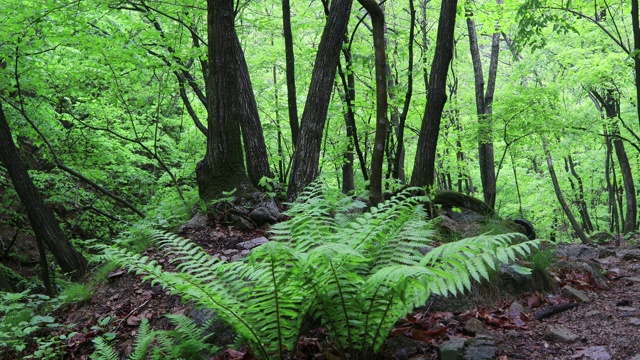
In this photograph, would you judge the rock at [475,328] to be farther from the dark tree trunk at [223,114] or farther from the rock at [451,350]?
the dark tree trunk at [223,114]

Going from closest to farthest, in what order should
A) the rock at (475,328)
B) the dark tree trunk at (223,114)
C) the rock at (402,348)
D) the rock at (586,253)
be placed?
the rock at (402,348) < the rock at (475,328) < the dark tree trunk at (223,114) < the rock at (586,253)

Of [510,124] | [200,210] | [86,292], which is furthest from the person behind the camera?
[510,124]

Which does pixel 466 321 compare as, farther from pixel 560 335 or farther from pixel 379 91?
pixel 379 91

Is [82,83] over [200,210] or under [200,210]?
over

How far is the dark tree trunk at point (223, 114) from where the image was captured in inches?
227

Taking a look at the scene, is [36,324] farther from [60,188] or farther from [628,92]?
[628,92]

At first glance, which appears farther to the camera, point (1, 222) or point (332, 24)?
point (1, 222)

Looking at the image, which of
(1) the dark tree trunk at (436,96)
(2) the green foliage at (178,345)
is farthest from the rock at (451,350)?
(1) the dark tree trunk at (436,96)

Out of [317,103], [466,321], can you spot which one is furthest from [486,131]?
[466,321]

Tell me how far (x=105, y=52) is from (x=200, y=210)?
3880 mm

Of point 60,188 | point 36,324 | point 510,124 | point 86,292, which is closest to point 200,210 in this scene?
point 86,292

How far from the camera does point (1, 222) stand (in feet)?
33.1

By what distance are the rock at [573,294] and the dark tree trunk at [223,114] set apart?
3730mm

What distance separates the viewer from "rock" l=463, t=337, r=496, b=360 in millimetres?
2367
